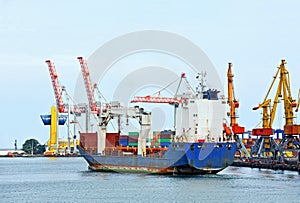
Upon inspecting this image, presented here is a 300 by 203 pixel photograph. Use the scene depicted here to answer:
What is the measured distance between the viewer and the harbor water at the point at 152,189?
147ft

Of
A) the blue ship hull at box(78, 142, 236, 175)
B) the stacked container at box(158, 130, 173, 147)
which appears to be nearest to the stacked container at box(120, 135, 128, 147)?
the stacked container at box(158, 130, 173, 147)

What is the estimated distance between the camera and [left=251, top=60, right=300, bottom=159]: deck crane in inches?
3228

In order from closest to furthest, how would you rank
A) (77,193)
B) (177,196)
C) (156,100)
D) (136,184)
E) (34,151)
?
1. (177,196)
2. (77,193)
3. (136,184)
4. (156,100)
5. (34,151)

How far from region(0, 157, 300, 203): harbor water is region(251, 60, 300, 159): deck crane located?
1919 cm

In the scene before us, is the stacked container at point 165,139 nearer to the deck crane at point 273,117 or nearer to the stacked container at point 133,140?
the stacked container at point 133,140

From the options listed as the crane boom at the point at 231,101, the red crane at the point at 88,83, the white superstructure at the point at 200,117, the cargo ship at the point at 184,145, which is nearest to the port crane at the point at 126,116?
the cargo ship at the point at 184,145

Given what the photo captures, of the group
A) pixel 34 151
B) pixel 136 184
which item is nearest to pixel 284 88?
pixel 136 184

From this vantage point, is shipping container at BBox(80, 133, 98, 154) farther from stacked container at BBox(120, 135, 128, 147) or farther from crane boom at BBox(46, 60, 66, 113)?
crane boom at BBox(46, 60, 66, 113)

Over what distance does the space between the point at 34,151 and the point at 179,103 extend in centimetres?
12749

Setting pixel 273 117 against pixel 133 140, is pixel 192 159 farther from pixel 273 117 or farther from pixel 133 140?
pixel 273 117

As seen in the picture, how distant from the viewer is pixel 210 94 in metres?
61.4

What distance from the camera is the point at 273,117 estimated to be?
87.7 meters

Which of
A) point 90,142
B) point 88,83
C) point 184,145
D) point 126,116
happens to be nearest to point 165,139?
point 126,116

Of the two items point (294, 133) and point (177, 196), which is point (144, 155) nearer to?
point (177, 196)
